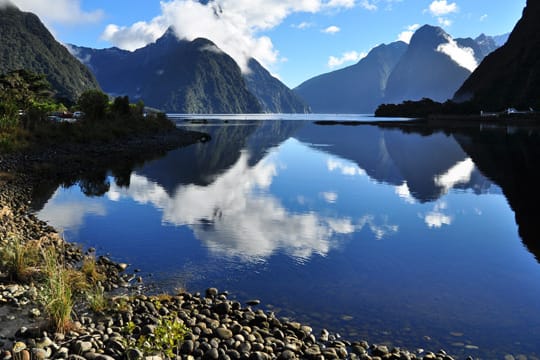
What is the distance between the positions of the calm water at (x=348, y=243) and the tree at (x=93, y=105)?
114ft

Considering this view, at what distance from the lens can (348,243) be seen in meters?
18.9

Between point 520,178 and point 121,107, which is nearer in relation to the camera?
point 520,178

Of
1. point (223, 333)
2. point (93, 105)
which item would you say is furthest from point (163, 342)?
point (93, 105)

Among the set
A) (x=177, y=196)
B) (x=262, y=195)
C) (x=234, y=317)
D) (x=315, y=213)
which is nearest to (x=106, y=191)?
(x=177, y=196)

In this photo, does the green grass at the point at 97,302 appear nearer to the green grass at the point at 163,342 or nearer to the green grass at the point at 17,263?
the green grass at the point at 163,342

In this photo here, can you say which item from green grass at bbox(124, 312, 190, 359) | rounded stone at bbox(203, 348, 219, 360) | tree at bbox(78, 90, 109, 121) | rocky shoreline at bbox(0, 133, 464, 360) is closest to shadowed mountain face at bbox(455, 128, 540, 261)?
rocky shoreline at bbox(0, 133, 464, 360)

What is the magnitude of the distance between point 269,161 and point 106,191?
79.4ft

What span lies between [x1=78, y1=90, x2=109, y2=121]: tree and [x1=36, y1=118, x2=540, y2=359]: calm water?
34.8 m

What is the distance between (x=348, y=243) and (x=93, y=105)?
61.4m

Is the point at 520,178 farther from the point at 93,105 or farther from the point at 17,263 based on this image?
the point at 93,105

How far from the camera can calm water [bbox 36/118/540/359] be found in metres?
11.8

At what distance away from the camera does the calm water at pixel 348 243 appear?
11.8 metres

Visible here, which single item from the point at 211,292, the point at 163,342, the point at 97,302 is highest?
the point at 163,342

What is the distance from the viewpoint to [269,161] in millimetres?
51562
